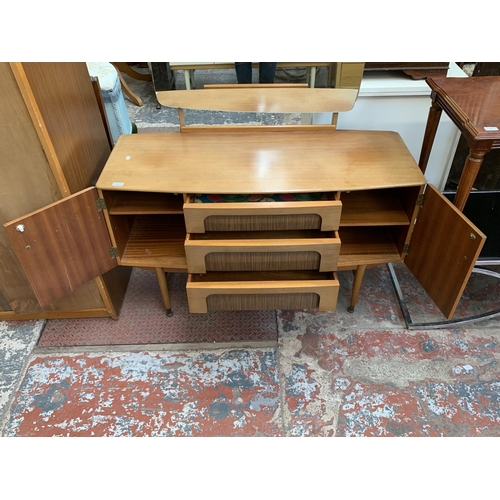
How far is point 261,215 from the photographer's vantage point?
51.6 inches

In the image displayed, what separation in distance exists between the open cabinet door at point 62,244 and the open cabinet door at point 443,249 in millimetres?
1030

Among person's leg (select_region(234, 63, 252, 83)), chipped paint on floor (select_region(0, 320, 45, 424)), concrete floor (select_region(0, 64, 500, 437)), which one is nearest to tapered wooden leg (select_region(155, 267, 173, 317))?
concrete floor (select_region(0, 64, 500, 437))

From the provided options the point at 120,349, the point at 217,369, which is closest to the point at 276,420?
the point at 217,369

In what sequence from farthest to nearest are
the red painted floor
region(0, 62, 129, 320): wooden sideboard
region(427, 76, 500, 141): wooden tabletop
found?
the red painted floor
region(427, 76, 500, 141): wooden tabletop
region(0, 62, 129, 320): wooden sideboard

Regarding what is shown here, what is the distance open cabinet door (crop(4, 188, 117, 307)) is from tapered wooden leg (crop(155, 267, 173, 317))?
0.18 m

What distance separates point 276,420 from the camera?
4.62 feet

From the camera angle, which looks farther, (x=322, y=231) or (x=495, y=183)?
(x=495, y=183)

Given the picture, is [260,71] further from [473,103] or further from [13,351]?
[13,351]

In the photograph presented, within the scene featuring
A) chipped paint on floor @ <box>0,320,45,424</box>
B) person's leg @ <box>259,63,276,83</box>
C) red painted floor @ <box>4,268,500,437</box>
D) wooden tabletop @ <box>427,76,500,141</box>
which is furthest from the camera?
person's leg @ <box>259,63,276,83</box>

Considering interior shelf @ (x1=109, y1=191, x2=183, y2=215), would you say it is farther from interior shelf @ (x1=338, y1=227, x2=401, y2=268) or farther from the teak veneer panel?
interior shelf @ (x1=338, y1=227, x2=401, y2=268)

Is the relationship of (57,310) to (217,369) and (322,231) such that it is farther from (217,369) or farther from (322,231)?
(322,231)

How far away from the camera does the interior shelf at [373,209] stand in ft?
4.85

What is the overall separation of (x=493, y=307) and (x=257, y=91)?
48.2 inches

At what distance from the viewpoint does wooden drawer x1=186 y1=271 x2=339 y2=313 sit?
1360mm
